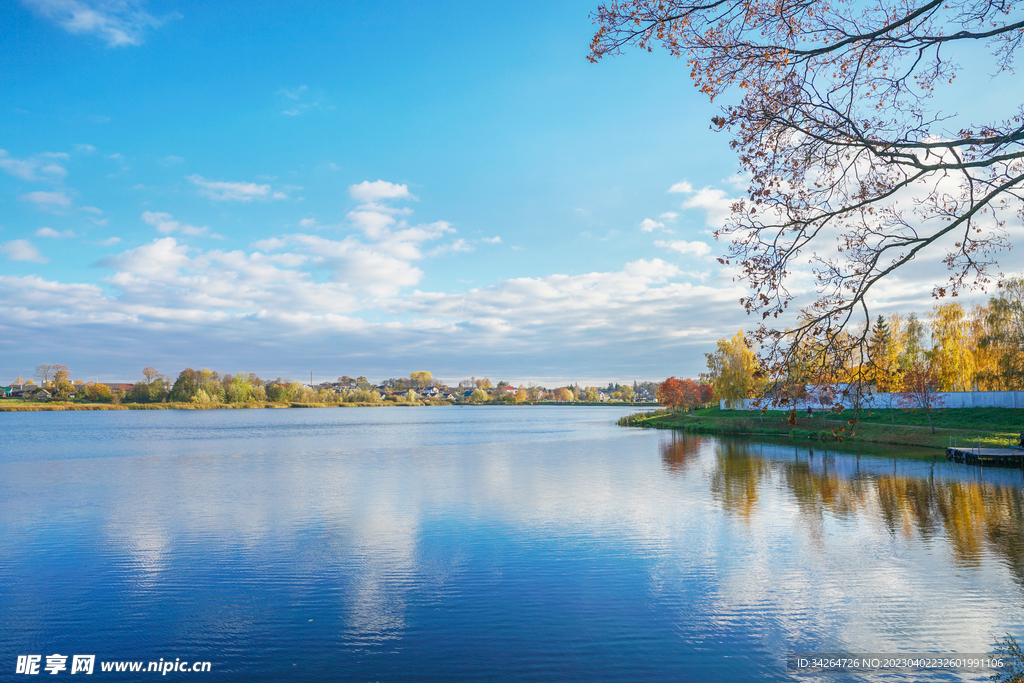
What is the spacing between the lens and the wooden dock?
117ft

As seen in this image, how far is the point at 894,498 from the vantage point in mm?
25875

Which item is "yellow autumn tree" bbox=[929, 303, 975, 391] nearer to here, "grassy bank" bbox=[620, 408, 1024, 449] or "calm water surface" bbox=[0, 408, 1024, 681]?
"grassy bank" bbox=[620, 408, 1024, 449]

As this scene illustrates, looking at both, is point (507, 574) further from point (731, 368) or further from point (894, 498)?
point (731, 368)

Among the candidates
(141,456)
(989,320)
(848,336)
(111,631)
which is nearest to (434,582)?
(111,631)

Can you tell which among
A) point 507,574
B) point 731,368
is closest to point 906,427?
point 731,368

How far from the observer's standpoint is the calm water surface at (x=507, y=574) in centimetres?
1080

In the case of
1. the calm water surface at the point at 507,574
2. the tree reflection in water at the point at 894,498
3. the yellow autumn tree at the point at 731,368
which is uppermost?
the yellow autumn tree at the point at 731,368

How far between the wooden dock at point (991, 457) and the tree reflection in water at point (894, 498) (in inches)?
72.3

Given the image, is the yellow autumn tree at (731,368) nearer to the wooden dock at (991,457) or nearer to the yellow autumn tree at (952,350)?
the yellow autumn tree at (952,350)

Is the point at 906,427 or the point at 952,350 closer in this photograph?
→ the point at 906,427

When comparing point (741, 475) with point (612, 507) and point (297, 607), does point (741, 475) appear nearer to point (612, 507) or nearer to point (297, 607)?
point (612, 507)

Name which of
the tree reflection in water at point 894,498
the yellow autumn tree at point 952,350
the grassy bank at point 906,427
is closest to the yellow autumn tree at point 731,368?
the grassy bank at point 906,427

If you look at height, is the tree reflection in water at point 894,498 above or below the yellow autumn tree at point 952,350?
below

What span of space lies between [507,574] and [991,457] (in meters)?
37.2
